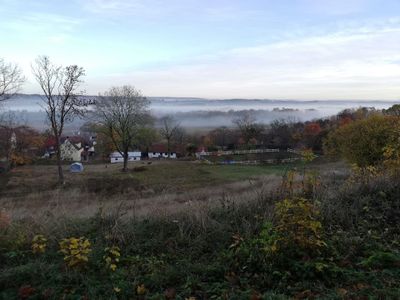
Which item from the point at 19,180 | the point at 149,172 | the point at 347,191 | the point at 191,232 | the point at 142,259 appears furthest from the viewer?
the point at 149,172

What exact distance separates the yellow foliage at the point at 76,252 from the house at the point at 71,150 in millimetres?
69764

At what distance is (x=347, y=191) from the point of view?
22.5 ft

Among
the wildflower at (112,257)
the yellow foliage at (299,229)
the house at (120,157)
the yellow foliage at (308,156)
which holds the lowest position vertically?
the house at (120,157)

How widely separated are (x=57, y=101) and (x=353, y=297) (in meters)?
42.2

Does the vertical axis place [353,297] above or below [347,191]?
below

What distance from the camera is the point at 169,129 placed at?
9731 cm

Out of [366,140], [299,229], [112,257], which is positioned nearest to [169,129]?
[366,140]

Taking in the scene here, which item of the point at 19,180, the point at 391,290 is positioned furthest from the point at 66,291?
the point at 19,180

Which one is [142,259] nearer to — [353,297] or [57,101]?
[353,297]

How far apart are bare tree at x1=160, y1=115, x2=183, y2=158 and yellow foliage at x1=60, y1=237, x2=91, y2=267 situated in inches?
3420

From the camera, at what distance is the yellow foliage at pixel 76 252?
4879 mm

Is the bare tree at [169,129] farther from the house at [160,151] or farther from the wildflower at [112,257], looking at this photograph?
the wildflower at [112,257]

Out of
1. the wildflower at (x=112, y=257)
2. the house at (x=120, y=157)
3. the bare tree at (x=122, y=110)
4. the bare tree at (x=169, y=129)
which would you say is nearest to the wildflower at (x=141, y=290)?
the wildflower at (x=112, y=257)

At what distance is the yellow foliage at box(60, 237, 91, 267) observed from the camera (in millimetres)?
4879
